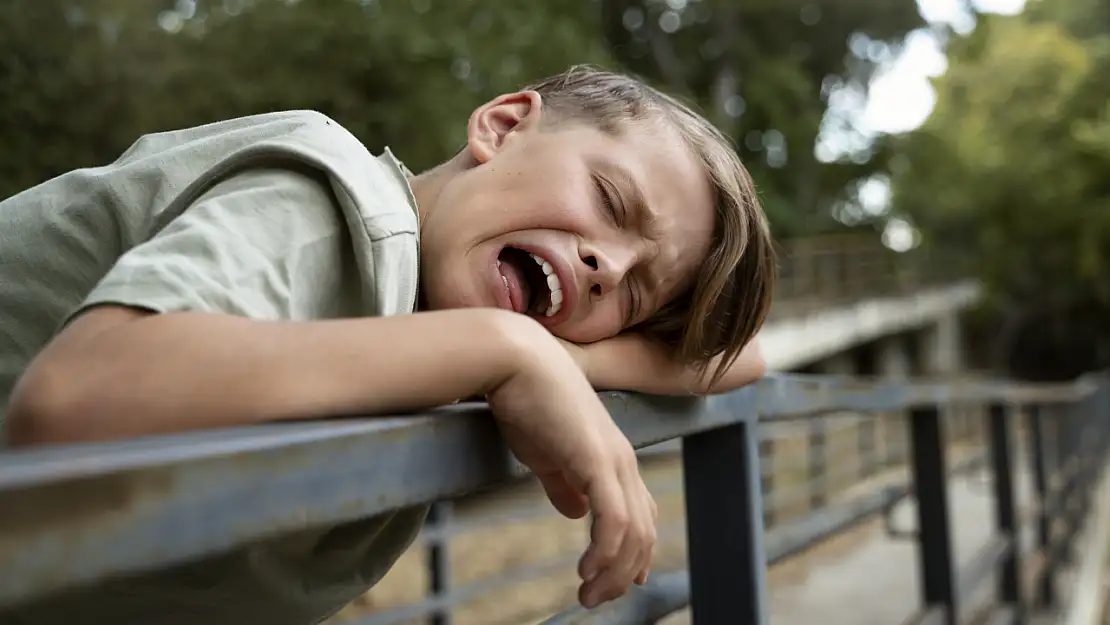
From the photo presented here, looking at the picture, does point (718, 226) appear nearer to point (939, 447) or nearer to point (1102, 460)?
point (939, 447)

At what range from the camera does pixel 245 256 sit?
0.76m

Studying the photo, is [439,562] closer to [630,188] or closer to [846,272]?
[630,188]

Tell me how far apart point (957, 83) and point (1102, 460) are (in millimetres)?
13589

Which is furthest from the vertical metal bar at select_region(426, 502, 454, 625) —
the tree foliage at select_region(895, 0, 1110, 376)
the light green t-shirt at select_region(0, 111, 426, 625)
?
the tree foliage at select_region(895, 0, 1110, 376)

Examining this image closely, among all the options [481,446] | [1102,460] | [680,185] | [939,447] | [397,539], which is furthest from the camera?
[1102,460]

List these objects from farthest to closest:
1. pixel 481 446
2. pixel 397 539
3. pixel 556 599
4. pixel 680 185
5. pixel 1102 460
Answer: pixel 1102 460 → pixel 556 599 → pixel 680 185 → pixel 397 539 → pixel 481 446

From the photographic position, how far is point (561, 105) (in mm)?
1270

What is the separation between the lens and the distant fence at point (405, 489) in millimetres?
416

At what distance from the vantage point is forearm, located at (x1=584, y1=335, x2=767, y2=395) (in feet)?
3.82

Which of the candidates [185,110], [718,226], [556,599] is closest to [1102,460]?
[556,599]

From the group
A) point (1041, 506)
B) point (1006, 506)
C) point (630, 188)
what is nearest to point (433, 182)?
point (630, 188)

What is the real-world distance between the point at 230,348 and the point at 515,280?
18.8 inches

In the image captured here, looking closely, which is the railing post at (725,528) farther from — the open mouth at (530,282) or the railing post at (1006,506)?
the railing post at (1006,506)

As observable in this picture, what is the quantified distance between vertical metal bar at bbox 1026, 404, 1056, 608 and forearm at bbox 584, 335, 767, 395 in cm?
335
